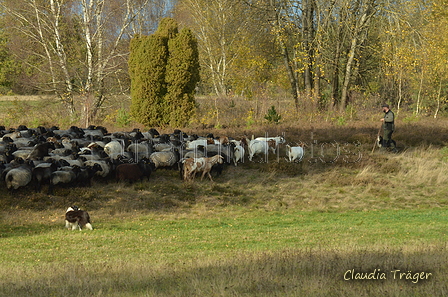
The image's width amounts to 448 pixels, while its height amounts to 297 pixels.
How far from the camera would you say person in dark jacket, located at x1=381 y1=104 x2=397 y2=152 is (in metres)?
23.4

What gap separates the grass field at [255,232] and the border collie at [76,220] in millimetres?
358

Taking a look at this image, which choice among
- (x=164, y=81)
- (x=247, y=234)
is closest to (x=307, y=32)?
(x=164, y=81)

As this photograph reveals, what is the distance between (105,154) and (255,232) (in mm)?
7841

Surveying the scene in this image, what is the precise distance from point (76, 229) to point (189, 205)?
458cm

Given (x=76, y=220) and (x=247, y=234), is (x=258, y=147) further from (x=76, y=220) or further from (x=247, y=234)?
Answer: (x=76, y=220)

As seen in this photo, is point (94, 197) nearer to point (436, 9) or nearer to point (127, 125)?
point (127, 125)

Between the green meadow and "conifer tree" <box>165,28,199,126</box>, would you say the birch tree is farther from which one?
the green meadow

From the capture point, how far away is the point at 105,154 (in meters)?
18.7

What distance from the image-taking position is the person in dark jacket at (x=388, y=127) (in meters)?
23.4

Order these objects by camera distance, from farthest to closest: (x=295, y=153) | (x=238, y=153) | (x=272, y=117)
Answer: (x=272, y=117)
(x=295, y=153)
(x=238, y=153)

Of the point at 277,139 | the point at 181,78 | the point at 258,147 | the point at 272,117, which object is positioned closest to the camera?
the point at 258,147

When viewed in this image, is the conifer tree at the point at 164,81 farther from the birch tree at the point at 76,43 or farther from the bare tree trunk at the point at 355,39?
the bare tree trunk at the point at 355,39

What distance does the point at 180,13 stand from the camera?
60.8 metres

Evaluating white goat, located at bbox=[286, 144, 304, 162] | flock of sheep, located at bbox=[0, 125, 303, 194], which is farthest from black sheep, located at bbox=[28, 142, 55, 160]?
white goat, located at bbox=[286, 144, 304, 162]
